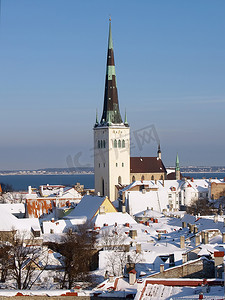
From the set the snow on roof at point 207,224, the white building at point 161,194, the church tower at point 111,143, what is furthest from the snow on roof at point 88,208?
the church tower at point 111,143

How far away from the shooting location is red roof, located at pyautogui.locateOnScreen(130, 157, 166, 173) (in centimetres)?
9388

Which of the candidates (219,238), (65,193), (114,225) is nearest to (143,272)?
(219,238)

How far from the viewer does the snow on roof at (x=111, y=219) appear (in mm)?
46625

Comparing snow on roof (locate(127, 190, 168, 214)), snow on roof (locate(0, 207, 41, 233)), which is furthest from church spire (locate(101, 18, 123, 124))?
snow on roof (locate(0, 207, 41, 233))

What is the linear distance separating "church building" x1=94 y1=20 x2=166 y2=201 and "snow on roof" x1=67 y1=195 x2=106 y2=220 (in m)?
29.3

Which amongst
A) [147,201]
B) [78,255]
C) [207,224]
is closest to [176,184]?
[147,201]

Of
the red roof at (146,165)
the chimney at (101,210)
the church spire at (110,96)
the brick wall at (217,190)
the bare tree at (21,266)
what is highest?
the church spire at (110,96)

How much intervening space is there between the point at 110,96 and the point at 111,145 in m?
6.48

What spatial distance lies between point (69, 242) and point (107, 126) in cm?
5288

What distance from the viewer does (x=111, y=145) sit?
3479 inches

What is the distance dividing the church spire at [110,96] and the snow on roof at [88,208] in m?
31.3

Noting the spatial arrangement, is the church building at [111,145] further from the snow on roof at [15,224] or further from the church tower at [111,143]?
the snow on roof at [15,224]

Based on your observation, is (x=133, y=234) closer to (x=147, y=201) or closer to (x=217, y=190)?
(x=147, y=201)

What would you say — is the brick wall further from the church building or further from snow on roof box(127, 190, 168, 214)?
the church building
